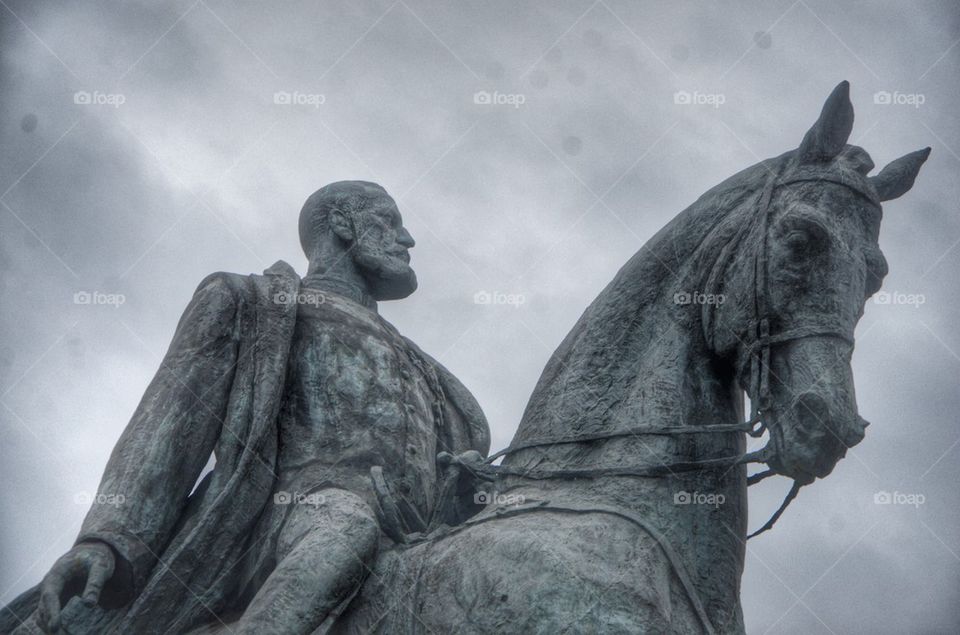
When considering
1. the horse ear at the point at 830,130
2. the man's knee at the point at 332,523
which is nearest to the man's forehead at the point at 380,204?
the man's knee at the point at 332,523

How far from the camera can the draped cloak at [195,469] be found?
6.19 metres

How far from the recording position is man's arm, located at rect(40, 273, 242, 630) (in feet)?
19.6

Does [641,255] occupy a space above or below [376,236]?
below

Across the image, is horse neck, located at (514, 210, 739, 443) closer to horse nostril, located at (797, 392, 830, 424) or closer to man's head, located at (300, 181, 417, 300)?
horse nostril, located at (797, 392, 830, 424)

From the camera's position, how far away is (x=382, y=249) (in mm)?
8031

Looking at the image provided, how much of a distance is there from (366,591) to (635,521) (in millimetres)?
1374

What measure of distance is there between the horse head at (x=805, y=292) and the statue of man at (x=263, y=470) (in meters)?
1.49

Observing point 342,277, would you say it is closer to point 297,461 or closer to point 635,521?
point 297,461

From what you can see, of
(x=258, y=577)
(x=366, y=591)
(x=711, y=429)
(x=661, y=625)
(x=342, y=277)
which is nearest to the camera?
(x=661, y=625)

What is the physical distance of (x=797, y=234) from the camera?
5.42 metres

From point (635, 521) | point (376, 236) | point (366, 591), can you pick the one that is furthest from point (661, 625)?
point (376, 236)

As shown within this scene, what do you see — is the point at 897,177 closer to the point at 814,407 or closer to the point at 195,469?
the point at 814,407

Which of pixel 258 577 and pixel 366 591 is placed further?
pixel 258 577

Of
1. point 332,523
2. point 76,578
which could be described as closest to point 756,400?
point 332,523
